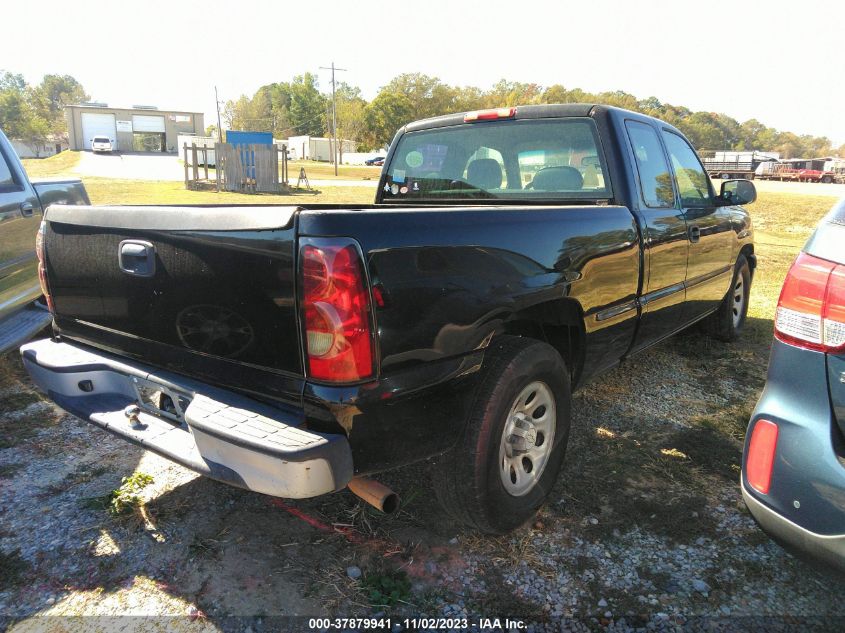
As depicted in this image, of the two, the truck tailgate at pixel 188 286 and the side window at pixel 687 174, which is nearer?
the truck tailgate at pixel 188 286

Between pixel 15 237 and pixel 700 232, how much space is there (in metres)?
4.97

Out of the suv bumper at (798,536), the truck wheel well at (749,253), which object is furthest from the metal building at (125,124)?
the suv bumper at (798,536)

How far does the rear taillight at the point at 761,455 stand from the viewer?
1.88 meters

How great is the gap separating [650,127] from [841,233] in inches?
91.4

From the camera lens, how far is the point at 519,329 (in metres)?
2.83

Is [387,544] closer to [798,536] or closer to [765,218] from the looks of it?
[798,536]

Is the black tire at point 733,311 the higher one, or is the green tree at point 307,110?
the green tree at point 307,110

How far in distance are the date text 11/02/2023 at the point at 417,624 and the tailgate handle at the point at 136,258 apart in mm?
1489

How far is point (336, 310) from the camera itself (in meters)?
1.85

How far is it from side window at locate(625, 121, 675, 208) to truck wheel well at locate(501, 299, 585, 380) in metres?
1.07

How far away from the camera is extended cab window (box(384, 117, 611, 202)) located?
3549 mm

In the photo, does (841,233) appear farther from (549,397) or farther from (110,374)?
(110,374)

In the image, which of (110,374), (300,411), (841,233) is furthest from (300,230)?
(841,233)

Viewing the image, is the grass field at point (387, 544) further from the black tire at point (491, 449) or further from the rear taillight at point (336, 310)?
the rear taillight at point (336, 310)
